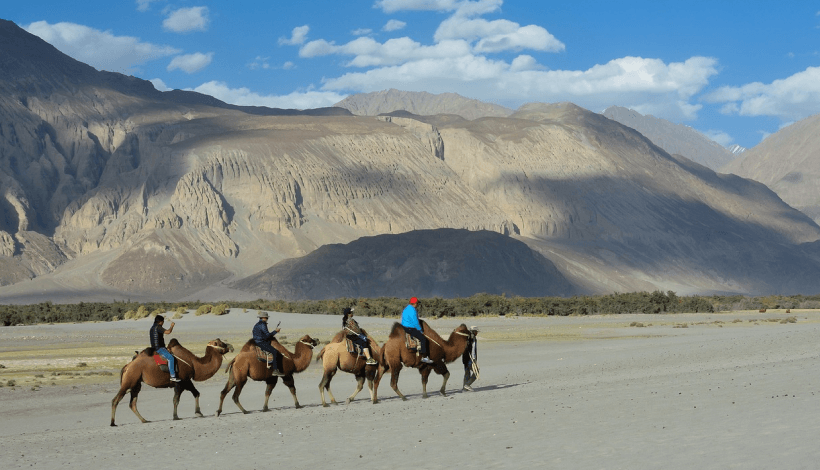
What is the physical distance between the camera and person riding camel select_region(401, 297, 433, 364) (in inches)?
708

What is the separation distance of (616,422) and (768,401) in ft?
7.62

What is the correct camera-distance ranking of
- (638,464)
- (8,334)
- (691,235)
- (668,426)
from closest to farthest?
(638,464) → (668,426) → (8,334) → (691,235)

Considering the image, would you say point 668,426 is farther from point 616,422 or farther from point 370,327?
point 370,327

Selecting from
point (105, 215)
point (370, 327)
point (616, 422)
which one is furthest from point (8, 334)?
point (105, 215)

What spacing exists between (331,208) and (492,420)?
12194cm

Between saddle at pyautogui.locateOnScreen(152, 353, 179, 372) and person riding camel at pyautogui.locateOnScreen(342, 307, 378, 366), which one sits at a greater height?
person riding camel at pyautogui.locateOnScreen(342, 307, 378, 366)

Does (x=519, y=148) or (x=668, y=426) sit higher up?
(x=519, y=148)

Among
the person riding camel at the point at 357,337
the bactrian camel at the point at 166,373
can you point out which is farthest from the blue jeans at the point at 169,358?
the person riding camel at the point at 357,337

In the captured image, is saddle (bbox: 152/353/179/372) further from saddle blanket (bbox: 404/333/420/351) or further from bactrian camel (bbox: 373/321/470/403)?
saddle blanket (bbox: 404/333/420/351)

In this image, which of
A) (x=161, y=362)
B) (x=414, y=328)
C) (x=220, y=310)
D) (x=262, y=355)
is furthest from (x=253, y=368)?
(x=220, y=310)

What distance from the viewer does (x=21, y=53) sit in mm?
155000

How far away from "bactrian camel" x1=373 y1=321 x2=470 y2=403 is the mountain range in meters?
90.0

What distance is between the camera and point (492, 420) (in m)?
13.9

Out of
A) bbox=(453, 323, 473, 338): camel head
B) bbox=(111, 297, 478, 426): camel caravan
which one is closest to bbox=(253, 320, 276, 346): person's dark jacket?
bbox=(111, 297, 478, 426): camel caravan
